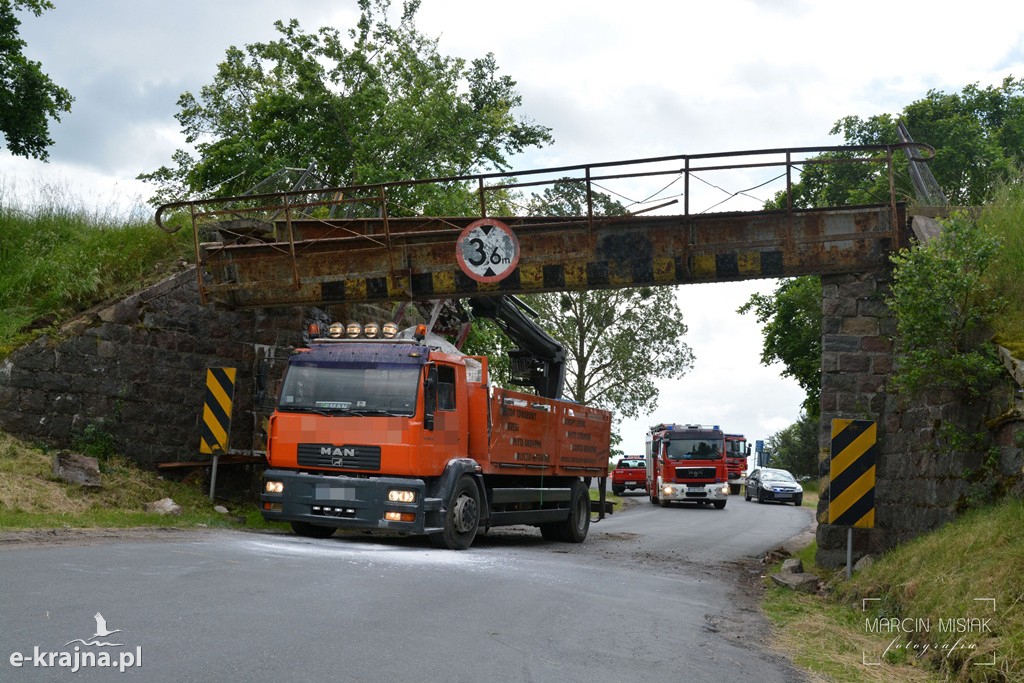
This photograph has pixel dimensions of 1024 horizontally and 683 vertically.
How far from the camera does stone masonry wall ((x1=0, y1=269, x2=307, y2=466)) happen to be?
51.8ft

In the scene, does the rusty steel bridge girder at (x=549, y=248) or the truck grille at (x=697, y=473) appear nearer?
the rusty steel bridge girder at (x=549, y=248)

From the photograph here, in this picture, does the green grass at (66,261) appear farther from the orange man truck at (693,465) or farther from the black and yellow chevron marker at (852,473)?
the orange man truck at (693,465)

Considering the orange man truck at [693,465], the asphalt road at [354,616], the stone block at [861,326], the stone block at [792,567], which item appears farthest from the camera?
the orange man truck at [693,465]

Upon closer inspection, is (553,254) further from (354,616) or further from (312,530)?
(354,616)

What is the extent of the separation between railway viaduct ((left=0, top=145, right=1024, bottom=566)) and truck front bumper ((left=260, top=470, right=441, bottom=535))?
1.70 m

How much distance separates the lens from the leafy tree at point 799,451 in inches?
2721

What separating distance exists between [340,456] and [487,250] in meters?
4.43

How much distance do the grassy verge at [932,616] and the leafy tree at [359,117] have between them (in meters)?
25.6

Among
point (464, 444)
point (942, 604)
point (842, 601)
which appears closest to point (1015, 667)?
point (942, 604)

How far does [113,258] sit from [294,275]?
3821 millimetres

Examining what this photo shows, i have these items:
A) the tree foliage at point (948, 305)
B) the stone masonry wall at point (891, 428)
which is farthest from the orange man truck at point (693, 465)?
the tree foliage at point (948, 305)

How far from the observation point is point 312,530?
14.9 m

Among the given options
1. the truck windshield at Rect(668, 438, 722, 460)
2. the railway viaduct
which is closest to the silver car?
the truck windshield at Rect(668, 438, 722, 460)

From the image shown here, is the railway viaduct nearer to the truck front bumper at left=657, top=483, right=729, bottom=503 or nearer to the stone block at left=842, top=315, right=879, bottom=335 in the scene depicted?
the stone block at left=842, top=315, right=879, bottom=335
